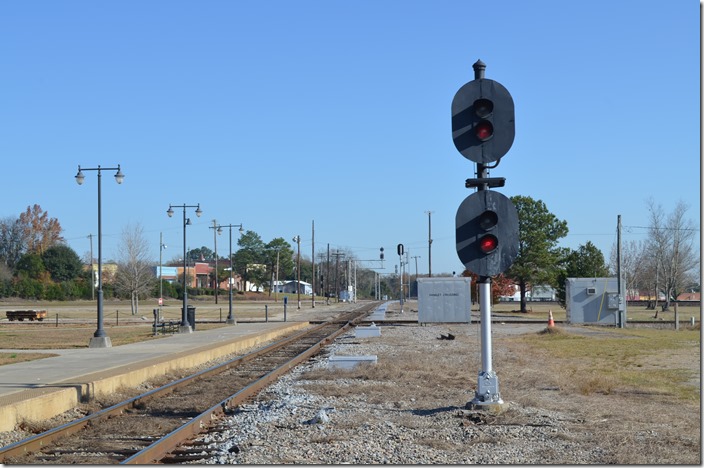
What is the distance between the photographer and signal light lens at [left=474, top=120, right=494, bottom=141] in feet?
36.1

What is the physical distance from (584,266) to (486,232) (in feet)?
187

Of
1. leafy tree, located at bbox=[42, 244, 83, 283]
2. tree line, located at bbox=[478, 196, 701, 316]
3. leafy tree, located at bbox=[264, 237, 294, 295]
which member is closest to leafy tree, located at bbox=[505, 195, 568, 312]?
tree line, located at bbox=[478, 196, 701, 316]

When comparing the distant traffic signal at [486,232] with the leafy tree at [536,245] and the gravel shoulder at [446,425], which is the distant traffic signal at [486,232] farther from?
the leafy tree at [536,245]

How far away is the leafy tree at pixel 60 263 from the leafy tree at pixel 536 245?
240 feet

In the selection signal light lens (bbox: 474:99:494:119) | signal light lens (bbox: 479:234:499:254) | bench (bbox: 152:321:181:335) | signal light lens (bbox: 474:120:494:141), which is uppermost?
signal light lens (bbox: 474:99:494:119)

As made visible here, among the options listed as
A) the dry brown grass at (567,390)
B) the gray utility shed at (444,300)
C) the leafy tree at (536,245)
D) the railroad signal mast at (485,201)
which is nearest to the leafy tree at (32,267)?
the leafy tree at (536,245)

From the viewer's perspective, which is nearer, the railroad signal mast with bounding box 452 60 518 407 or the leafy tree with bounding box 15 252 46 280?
the railroad signal mast with bounding box 452 60 518 407

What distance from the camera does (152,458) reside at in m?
9.36

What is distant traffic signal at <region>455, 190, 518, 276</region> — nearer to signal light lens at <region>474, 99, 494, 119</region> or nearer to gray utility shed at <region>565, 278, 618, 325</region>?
signal light lens at <region>474, 99, 494, 119</region>

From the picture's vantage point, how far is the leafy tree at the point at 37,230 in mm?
137250

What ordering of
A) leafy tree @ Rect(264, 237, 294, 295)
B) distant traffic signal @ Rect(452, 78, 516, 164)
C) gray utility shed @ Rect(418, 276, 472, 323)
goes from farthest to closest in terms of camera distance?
1. leafy tree @ Rect(264, 237, 294, 295)
2. gray utility shed @ Rect(418, 276, 472, 323)
3. distant traffic signal @ Rect(452, 78, 516, 164)

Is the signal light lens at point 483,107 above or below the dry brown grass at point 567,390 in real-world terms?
above

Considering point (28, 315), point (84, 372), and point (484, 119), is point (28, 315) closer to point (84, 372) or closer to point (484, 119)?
point (84, 372)

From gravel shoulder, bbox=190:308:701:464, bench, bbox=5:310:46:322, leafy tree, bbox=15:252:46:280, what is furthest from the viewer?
leafy tree, bbox=15:252:46:280
